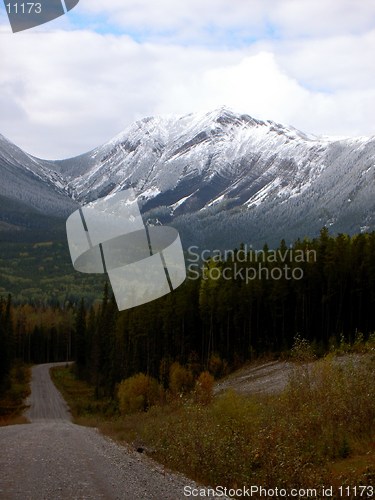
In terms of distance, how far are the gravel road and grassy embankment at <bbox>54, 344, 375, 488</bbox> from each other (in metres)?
0.86

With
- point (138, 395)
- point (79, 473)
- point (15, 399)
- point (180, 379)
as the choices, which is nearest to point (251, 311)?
point (180, 379)

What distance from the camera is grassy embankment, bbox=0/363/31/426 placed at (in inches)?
2071

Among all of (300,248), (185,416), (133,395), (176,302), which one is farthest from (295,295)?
(185,416)

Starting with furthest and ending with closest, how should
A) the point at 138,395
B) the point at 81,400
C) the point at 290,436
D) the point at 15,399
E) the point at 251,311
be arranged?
the point at 81,400
the point at 15,399
the point at 251,311
the point at 138,395
the point at 290,436

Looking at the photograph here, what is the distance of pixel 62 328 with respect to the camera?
463 feet

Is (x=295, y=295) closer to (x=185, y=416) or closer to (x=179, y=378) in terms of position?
(x=179, y=378)

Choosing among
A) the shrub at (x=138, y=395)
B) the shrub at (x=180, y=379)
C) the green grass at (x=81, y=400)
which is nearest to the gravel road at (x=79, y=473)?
the shrub at (x=138, y=395)

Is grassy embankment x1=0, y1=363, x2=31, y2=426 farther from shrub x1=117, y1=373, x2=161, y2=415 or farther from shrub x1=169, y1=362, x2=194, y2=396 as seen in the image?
shrub x1=169, y1=362, x2=194, y2=396

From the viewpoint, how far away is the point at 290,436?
53.2 feet

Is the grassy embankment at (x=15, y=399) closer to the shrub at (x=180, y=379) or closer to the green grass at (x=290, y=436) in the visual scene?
the shrub at (x=180, y=379)

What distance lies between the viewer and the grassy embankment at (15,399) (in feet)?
173

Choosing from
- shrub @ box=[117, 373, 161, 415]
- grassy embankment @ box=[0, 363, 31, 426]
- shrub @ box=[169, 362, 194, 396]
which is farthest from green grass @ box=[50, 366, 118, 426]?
shrub @ box=[169, 362, 194, 396]

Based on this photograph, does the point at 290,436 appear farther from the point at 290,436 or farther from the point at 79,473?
the point at 79,473

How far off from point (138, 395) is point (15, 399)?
24.4 m
